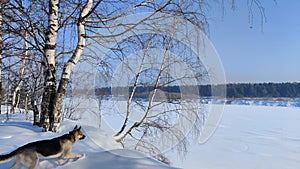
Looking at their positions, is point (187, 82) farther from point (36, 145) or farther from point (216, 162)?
point (216, 162)

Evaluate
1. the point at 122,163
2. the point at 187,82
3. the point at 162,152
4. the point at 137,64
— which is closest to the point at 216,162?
the point at 162,152

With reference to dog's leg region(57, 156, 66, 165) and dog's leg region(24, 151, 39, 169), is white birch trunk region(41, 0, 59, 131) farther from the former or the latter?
dog's leg region(24, 151, 39, 169)

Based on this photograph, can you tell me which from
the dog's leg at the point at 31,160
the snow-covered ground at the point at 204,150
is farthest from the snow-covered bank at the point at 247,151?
the dog's leg at the point at 31,160

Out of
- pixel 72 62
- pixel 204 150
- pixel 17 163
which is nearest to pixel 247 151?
pixel 204 150

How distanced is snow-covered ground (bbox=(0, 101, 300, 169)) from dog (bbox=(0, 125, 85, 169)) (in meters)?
0.10

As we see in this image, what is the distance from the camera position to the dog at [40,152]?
2.12 metres

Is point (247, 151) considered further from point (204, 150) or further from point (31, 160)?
point (31, 160)

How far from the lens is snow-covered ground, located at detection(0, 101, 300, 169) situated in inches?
89.4

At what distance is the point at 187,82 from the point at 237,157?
24.7ft

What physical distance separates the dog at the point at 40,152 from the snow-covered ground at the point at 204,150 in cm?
10

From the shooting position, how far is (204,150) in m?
11.2

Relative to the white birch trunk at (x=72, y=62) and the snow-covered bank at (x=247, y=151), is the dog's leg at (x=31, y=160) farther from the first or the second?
the snow-covered bank at (x=247, y=151)

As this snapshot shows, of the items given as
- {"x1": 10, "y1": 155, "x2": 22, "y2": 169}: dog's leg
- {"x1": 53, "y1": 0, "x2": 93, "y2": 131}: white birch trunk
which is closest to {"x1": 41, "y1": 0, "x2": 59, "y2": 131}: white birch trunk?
{"x1": 53, "y1": 0, "x2": 93, "y2": 131}: white birch trunk

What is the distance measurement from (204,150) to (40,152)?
400 inches
